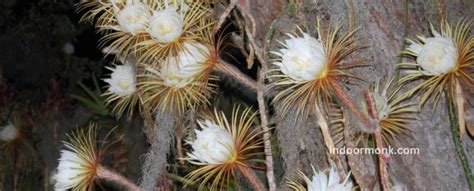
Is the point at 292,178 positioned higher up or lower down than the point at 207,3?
lower down

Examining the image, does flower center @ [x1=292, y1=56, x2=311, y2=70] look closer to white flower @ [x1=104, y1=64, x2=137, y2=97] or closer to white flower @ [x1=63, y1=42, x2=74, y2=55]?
white flower @ [x1=104, y1=64, x2=137, y2=97]

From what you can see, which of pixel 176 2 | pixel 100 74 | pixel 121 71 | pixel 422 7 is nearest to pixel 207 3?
pixel 176 2

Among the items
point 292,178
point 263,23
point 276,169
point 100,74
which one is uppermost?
point 100,74

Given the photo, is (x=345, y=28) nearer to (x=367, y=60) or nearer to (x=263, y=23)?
(x=367, y=60)

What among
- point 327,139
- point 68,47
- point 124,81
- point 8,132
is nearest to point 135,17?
point 124,81

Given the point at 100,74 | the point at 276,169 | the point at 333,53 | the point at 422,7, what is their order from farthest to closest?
1. the point at 100,74
2. the point at 276,169
3. the point at 422,7
4. the point at 333,53

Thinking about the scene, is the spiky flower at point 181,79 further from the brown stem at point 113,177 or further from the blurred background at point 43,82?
the blurred background at point 43,82
